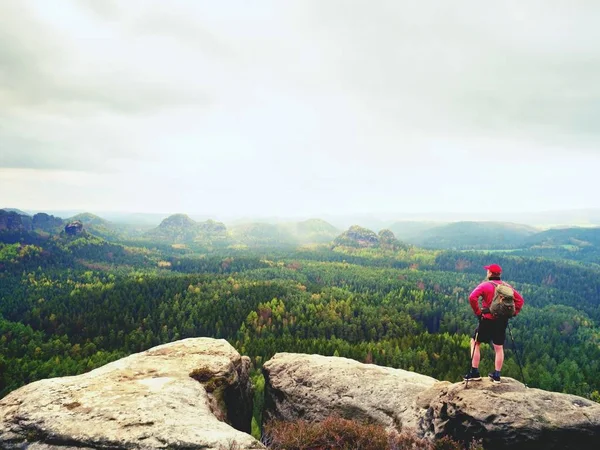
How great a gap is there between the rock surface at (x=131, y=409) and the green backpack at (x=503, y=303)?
50.0 ft

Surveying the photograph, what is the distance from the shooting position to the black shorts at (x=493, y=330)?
19.8 meters

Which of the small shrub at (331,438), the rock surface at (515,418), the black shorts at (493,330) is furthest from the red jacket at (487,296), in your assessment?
the small shrub at (331,438)

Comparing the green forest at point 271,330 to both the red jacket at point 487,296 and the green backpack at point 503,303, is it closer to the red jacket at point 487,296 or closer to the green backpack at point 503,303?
the red jacket at point 487,296

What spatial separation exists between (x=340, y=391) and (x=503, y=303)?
15.5 metres

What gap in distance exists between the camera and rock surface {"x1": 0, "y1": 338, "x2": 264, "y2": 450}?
628 inches

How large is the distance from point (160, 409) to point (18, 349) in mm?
130611

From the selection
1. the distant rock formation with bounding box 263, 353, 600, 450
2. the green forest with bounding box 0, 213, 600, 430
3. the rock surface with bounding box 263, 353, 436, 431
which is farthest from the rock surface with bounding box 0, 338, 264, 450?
the green forest with bounding box 0, 213, 600, 430

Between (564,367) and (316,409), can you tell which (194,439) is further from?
(564,367)

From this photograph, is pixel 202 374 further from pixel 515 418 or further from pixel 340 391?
pixel 515 418

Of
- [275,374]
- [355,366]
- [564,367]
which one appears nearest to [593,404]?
[355,366]

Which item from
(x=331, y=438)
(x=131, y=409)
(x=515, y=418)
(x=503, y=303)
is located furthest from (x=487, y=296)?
(x=131, y=409)

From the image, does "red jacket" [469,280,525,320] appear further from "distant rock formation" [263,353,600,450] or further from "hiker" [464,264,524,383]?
"distant rock formation" [263,353,600,450]

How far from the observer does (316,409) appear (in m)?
27.7

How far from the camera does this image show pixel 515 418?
17656mm
